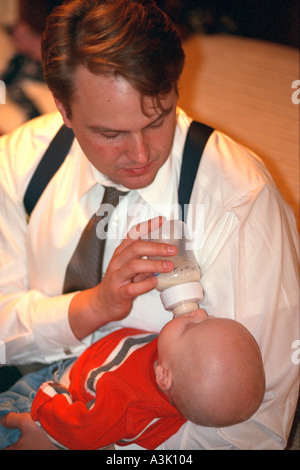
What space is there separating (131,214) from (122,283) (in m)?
0.25

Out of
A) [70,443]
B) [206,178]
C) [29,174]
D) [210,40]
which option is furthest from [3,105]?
[70,443]

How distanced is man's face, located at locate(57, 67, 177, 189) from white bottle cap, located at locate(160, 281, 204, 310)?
0.93 ft

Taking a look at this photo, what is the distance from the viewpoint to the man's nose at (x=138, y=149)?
1133mm

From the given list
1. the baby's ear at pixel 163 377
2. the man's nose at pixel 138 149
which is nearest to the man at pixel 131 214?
the man's nose at pixel 138 149

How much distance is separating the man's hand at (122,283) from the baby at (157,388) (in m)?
0.10

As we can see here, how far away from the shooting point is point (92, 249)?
1334 millimetres

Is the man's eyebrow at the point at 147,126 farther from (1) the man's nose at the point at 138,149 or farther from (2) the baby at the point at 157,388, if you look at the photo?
(2) the baby at the point at 157,388

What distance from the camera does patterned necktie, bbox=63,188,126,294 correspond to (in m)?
1.34

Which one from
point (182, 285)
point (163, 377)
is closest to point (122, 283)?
point (182, 285)

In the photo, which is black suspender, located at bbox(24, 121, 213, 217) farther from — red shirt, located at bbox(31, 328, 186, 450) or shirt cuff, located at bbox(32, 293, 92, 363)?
red shirt, located at bbox(31, 328, 186, 450)

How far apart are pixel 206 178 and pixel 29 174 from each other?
1.73 feet

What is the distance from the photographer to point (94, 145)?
1.19m

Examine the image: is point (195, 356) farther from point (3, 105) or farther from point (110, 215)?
point (3, 105)

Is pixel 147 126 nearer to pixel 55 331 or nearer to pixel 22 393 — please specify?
pixel 55 331
